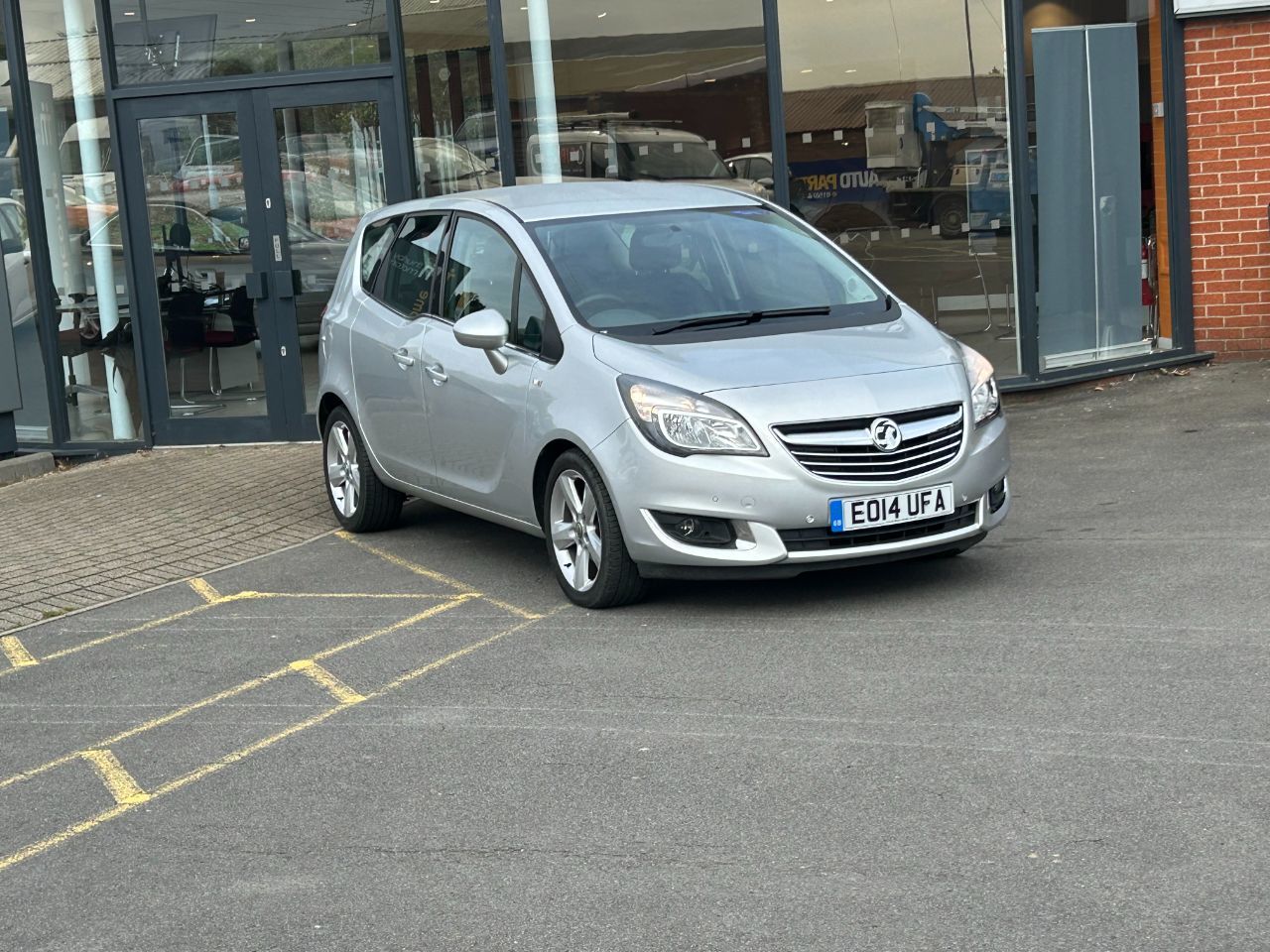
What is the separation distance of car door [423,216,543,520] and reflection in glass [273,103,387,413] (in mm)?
4198

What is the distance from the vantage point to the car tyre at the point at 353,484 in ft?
30.7

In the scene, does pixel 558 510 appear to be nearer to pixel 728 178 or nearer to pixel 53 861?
pixel 53 861

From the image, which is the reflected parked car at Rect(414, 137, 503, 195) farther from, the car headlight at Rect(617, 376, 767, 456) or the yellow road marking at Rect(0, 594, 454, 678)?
the car headlight at Rect(617, 376, 767, 456)

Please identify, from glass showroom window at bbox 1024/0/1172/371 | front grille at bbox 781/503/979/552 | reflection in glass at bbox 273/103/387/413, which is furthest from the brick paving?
glass showroom window at bbox 1024/0/1172/371

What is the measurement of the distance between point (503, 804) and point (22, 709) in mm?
2450

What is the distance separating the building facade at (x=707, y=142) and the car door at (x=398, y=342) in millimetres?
3392

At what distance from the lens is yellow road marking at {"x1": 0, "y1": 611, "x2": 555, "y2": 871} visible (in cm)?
500

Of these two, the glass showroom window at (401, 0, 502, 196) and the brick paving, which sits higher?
the glass showroom window at (401, 0, 502, 196)

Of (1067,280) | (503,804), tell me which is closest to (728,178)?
(1067,280)

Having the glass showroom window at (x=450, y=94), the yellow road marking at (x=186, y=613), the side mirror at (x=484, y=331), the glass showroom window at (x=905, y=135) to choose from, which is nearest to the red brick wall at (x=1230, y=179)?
the glass showroom window at (x=905, y=135)

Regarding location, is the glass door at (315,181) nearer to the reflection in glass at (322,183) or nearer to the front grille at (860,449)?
the reflection in glass at (322,183)

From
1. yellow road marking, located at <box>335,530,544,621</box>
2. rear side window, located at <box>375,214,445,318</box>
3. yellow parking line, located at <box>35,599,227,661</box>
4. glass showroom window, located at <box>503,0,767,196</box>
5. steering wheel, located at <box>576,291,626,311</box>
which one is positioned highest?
glass showroom window, located at <box>503,0,767,196</box>

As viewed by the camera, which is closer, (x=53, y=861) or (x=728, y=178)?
(x=53, y=861)

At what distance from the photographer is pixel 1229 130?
492 inches
